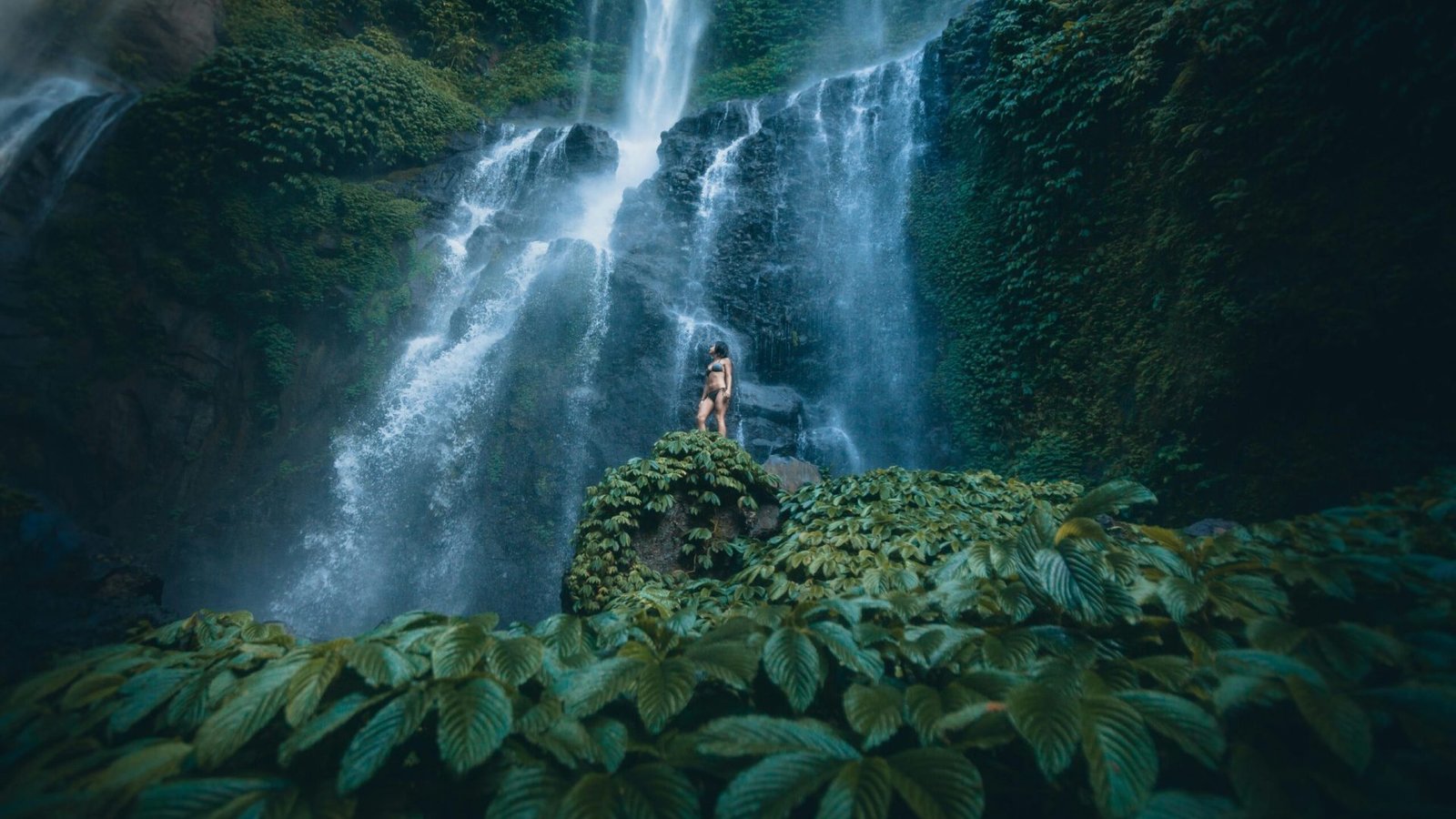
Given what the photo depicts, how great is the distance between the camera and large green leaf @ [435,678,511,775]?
104 cm

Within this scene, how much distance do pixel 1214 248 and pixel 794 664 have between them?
7.30 metres

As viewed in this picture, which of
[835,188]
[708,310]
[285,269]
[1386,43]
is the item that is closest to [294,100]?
[285,269]

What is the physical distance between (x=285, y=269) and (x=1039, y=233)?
15.9m

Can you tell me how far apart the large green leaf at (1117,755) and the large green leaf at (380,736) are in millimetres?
1229

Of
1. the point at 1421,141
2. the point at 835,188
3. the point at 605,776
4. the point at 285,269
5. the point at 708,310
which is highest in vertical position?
the point at 835,188

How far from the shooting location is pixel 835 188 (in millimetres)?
13531

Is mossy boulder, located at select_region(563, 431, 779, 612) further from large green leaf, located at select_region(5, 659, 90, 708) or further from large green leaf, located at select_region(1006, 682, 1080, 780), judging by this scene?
large green leaf, located at select_region(1006, 682, 1080, 780)

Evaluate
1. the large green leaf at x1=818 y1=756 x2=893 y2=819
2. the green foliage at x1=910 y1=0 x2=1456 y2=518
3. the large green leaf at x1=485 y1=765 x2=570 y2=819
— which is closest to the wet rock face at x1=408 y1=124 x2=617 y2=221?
the green foliage at x1=910 y1=0 x2=1456 y2=518

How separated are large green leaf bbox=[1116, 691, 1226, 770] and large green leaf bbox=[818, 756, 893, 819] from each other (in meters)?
0.49

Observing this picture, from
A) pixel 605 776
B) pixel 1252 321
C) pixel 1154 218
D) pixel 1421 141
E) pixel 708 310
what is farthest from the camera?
pixel 708 310

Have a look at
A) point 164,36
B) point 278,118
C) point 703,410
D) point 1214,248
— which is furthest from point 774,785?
point 164,36

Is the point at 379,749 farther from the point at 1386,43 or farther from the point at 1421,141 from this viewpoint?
the point at 1386,43

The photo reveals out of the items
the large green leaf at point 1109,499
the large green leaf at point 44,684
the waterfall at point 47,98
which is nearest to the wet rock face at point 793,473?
the large green leaf at point 1109,499

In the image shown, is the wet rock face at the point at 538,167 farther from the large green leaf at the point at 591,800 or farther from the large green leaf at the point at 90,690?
the large green leaf at the point at 591,800
